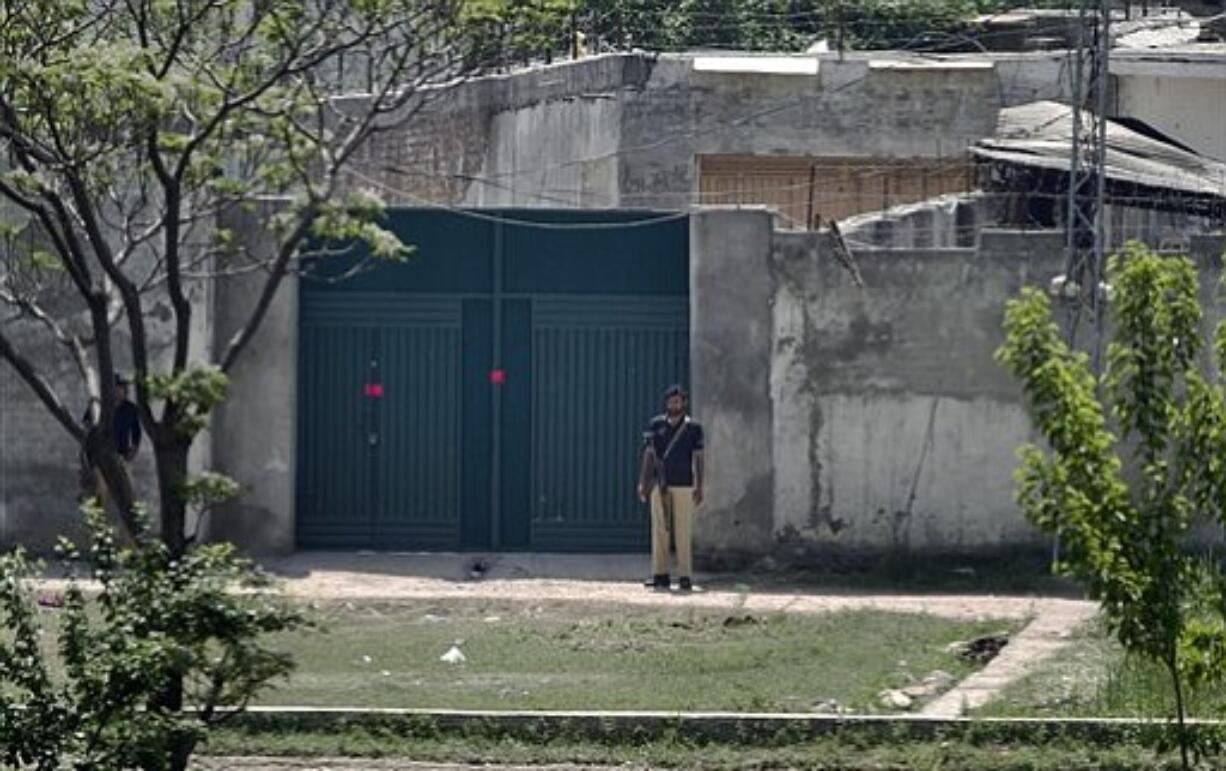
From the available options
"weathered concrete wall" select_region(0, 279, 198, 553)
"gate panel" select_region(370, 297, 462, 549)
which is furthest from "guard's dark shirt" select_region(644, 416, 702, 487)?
"weathered concrete wall" select_region(0, 279, 198, 553)

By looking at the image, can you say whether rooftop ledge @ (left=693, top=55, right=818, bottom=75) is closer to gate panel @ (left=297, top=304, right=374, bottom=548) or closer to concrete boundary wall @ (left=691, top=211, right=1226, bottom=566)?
concrete boundary wall @ (left=691, top=211, right=1226, bottom=566)

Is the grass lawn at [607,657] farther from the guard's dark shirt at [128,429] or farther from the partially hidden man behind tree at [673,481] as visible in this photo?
the guard's dark shirt at [128,429]

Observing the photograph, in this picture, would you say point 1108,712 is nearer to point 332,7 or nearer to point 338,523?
point 332,7

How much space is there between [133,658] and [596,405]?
507 inches

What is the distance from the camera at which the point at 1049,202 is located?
25.7 meters

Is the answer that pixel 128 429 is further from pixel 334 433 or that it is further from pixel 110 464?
pixel 110 464

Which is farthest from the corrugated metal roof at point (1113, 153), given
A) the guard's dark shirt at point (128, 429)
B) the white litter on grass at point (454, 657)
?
the white litter on grass at point (454, 657)

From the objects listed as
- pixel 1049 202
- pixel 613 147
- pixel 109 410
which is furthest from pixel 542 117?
pixel 109 410

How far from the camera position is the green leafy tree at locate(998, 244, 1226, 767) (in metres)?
12.4

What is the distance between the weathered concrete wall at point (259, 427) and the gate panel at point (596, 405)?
2.13m

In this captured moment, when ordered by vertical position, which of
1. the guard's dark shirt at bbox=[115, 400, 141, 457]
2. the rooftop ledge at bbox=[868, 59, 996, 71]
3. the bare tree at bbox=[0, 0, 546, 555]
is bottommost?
the guard's dark shirt at bbox=[115, 400, 141, 457]

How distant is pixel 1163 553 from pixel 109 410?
4.77m

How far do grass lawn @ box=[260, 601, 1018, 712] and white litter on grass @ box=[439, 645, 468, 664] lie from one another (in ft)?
0.19

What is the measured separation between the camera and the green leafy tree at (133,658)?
11445 millimetres
